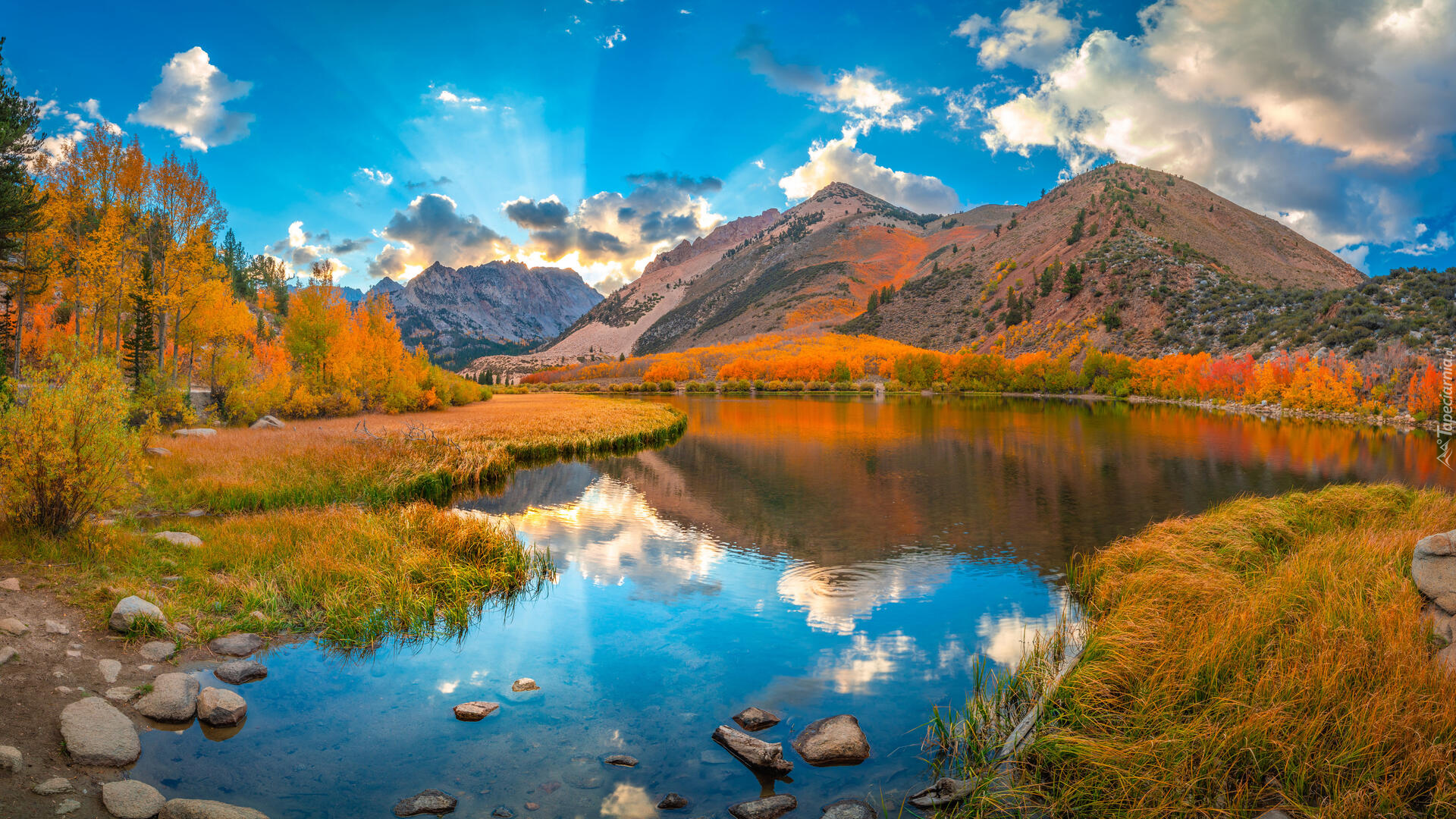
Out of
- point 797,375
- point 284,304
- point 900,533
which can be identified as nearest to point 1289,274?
point 797,375

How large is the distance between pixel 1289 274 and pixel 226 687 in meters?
196

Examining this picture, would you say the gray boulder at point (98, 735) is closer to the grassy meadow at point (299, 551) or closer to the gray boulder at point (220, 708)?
the gray boulder at point (220, 708)

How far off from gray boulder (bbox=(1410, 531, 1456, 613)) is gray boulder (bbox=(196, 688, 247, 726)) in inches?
551

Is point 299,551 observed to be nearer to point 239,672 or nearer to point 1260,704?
point 239,672

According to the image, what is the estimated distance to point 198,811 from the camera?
5.35 meters

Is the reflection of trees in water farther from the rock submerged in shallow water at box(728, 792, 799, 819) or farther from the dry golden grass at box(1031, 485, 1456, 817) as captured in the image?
the rock submerged in shallow water at box(728, 792, 799, 819)

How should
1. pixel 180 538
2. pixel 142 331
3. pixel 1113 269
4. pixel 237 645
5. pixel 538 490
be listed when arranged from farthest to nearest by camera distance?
pixel 1113 269 < pixel 142 331 < pixel 538 490 < pixel 180 538 < pixel 237 645

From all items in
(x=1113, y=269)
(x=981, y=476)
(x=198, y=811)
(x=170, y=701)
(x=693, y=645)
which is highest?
(x=1113, y=269)

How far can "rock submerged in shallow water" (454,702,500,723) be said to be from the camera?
314 inches

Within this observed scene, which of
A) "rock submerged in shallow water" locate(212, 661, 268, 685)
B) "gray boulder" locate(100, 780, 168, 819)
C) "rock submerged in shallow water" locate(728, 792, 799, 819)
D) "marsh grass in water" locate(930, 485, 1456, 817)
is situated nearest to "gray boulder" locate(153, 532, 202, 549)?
"rock submerged in shallow water" locate(212, 661, 268, 685)

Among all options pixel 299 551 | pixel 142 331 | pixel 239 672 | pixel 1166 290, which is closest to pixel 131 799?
pixel 239 672

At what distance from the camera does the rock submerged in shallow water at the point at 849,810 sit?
6039 mm

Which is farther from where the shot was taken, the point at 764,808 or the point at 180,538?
the point at 180,538

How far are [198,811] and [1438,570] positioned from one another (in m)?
12.9
